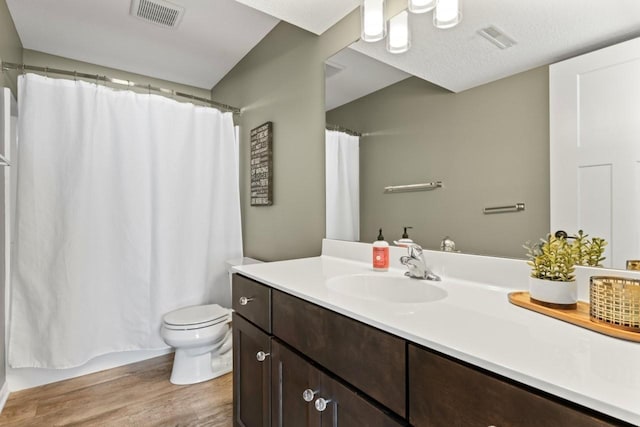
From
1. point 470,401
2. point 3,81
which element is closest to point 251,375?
point 470,401

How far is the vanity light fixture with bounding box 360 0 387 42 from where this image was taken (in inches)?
55.1

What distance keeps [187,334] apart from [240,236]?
0.92m

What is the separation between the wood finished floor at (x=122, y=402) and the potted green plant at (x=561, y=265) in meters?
1.60

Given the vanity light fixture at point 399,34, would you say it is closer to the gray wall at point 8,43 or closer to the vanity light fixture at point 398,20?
the vanity light fixture at point 398,20

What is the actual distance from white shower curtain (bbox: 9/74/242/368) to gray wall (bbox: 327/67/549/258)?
1.42 metres

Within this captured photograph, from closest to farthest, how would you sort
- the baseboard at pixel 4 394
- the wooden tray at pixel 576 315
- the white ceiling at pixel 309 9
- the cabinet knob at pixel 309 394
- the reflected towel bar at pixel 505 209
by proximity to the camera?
the wooden tray at pixel 576 315
the cabinet knob at pixel 309 394
the reflected towel bar at pixel 505 209
the white ceiling at pixel 309 9
the baseboard at pixel 4 394

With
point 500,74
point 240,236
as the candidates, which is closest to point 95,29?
point 240,236

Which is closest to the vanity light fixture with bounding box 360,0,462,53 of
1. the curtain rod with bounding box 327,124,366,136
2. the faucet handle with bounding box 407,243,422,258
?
the curtain rod with bounding box 327,124,366,136

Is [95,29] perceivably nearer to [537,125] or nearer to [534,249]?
[537,125]

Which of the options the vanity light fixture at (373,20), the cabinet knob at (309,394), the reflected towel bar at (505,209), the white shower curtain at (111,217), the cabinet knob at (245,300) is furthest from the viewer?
the white shower curtain at (111,217)

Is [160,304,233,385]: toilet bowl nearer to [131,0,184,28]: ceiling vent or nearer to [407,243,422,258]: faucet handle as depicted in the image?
[407,243,422,258]: faucet handle

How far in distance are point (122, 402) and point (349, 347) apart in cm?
173

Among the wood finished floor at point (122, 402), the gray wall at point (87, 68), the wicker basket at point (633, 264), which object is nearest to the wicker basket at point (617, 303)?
the wicker basket at point (633, 264)

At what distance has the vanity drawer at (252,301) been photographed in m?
1.16
